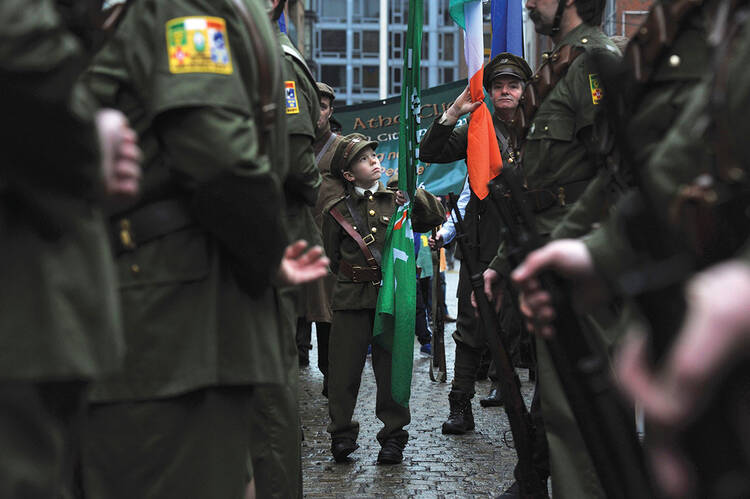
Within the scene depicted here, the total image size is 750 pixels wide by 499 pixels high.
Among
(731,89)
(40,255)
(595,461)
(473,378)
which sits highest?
(731,89)

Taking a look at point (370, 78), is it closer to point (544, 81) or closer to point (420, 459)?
point (420, 459)

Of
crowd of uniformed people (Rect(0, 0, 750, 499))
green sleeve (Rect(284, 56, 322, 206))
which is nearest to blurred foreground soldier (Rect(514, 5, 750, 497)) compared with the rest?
crowd of uniformed people (Rect(0, 0, 750, 499))

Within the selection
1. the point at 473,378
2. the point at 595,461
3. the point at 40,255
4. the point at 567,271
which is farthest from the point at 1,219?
the point at 473,378

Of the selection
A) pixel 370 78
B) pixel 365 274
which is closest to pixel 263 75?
pixel 365 274

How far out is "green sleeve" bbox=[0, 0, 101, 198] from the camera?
1.67 metres

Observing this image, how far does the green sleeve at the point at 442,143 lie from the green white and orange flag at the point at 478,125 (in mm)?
410

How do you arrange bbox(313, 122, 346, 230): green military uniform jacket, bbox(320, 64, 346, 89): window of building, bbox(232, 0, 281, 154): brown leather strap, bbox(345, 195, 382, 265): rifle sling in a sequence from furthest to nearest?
bbox(320, 64, 346, 89): window of building < bbox(313, 122, 346, 230): green military uniform jacket < bbox(345, 195, 382, 265): rifle sling < bbox(232, 0, 281, 154): brown leather strap

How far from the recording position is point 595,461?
94.2 inches

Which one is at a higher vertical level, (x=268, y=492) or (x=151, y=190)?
(x=151, y=190)

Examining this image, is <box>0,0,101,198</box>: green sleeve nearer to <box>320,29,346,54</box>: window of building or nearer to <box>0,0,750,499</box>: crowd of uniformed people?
<box>0,0,750,499</box>: crowd of uniformed people

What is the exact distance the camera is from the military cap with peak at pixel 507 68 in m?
6.38

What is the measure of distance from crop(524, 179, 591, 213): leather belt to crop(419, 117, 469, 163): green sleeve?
215 centimetres

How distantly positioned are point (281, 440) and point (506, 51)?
12.6 feet

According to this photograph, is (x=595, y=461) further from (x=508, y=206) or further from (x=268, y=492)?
(x=268, y=492)
